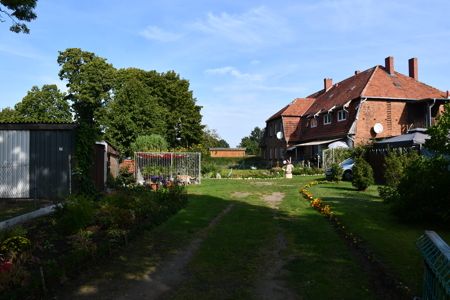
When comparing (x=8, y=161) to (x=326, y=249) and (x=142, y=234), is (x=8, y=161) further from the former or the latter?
(x=326, y=249)

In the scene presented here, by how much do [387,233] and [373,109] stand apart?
97.2ft

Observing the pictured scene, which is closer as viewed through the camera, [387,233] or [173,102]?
[387,233]

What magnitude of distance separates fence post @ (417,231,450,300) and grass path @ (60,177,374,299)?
4.26ft

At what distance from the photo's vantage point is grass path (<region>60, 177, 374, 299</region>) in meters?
6.12

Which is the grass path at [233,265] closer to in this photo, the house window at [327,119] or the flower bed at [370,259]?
the flower bed at [370,259]

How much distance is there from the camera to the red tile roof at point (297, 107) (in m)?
51.0

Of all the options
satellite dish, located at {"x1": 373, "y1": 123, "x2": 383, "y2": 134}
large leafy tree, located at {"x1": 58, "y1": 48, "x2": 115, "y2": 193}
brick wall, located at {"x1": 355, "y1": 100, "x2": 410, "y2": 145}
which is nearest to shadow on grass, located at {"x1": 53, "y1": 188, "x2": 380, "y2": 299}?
satellite dish, located at {"x1": 373, "y1": 123, "x2": 383, "y2": 134}

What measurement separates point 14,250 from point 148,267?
6.81 ft

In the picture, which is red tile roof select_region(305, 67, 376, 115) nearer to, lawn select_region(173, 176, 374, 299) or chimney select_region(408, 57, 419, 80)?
chimney select_region(408, 57, 419, 80)

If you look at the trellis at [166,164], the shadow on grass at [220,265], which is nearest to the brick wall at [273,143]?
the trellis at [166,164]

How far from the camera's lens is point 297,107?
52125 mm

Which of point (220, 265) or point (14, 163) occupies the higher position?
point (14, 163)

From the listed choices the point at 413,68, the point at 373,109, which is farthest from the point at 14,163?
the point at 413,68

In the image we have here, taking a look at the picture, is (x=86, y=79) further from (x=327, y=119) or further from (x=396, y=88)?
(x=396, y=88)
